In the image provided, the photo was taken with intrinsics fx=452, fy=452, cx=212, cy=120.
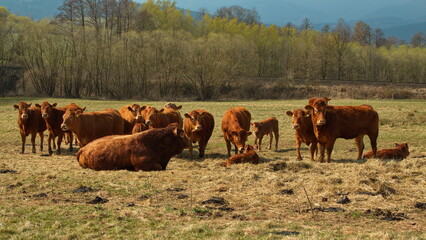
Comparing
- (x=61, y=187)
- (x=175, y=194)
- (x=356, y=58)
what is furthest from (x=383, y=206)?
(x=356, y=58)

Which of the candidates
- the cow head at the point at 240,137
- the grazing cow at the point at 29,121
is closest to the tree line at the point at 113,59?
the grazing cow at the point at 29,121

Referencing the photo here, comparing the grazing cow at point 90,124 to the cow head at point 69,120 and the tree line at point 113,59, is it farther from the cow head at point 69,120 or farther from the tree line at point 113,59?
the tree line at point 113,59

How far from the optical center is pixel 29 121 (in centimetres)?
1798

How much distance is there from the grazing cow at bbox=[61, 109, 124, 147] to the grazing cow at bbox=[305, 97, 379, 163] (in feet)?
23.9

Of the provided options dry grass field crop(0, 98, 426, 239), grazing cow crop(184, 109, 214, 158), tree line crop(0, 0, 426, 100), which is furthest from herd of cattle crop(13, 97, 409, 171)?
tree line crop(0, 0, 426, 100)

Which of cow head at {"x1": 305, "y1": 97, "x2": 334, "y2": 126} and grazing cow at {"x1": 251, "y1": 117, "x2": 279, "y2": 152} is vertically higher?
cow head at {"x1": 305, "y1": 97, "x2": 334, "y2": 126}

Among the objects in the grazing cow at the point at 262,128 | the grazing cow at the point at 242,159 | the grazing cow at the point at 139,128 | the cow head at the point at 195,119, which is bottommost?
the grazing cow at the point at 242,159

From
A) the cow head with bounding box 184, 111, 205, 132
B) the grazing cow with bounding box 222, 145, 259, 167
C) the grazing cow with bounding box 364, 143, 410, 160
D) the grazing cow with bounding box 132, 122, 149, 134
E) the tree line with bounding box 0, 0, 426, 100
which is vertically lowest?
the grazing cow with bounding box 364, 143, 410, 160

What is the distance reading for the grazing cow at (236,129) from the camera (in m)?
14.7

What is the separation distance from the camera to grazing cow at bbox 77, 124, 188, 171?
11805 millimetres

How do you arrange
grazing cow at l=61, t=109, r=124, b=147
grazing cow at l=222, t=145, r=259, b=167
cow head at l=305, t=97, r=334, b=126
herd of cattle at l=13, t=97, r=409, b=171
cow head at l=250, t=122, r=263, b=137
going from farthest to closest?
1. cow head at l=250, t=122, r=263, b=137
2. grazing cow at l=61, t=109, r=124, b=147
3. cow head at l=305, t=97, r=334, b=126
4. grazing cow at l=222, t=145, r=259, b=167
5. herd of cattle at l=13, t=97, r=409, b=171

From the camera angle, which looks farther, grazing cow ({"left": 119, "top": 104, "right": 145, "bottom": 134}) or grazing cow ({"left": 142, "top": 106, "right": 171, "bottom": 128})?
grazing cow ({"left": 119, "top": 104, "right": 145, "bottom": 134})

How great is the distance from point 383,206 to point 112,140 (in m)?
7.33

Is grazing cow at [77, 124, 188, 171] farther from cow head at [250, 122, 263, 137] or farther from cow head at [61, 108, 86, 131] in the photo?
cow head at [250, 122, 263, 137]
